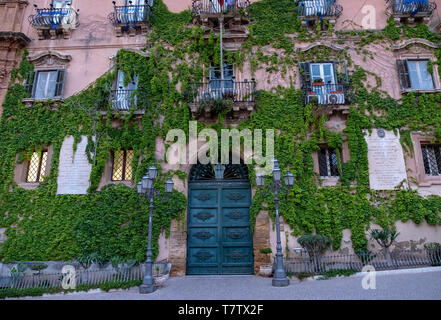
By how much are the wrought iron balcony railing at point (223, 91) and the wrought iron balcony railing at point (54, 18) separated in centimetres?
694

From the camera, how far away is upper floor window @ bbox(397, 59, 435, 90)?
12039 mm

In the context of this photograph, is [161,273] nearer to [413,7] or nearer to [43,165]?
[43,165]

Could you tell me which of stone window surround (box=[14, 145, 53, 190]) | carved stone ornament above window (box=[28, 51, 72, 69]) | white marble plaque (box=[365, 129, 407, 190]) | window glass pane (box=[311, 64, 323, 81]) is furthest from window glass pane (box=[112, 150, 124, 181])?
white marble plaque (box=[365, 129, 407, 190])

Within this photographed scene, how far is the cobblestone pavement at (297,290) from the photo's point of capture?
6395 mm

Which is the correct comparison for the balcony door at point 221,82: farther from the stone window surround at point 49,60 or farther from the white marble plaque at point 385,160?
the stone window surround at point 49,60

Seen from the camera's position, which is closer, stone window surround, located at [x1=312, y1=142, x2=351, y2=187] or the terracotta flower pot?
the terracotta flower pot

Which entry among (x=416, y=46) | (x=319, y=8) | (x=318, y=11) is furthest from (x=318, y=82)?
(x=416, y=46)

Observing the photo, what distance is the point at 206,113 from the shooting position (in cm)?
1151

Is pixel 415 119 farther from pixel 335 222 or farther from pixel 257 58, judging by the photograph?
pixel 257 58

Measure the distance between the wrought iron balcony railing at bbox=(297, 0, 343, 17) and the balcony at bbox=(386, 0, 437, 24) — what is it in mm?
2358

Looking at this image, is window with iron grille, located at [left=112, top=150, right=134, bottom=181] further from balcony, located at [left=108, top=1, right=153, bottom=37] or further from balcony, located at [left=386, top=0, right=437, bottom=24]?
balcony, located at [left=386, top=0, right=437, bottom=24]

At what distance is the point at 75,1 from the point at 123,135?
768 centimetres

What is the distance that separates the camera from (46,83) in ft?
42.0

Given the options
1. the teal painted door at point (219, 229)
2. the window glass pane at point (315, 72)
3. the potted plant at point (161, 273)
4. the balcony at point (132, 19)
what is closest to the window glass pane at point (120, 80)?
the balcony at point (132, 19)
